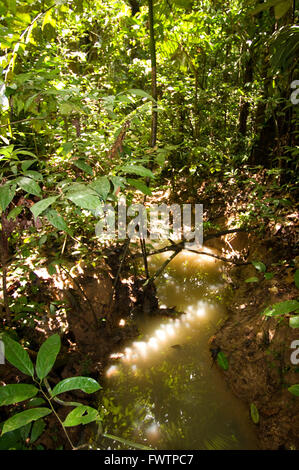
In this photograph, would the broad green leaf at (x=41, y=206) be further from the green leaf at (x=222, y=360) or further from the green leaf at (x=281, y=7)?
the green leaf at (x=222, y=360)

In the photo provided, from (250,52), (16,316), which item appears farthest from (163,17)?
(16,316)

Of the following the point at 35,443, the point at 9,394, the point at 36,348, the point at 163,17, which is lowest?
the point at 35,443

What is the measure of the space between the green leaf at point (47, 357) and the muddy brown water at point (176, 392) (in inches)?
58.4

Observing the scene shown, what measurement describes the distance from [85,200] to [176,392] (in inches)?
88.8

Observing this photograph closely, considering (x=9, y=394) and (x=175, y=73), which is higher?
(x=175, y=73)

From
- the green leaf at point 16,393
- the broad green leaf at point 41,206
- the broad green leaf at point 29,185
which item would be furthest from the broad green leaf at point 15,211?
the green leaf at point 16,393

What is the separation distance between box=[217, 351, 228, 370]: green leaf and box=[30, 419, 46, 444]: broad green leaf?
154 centimetres

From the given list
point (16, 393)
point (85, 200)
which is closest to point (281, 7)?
point (85, 200)

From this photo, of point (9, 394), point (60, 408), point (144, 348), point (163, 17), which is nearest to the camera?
point (9, 394)

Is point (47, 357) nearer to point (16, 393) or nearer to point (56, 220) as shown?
point (16, 393)

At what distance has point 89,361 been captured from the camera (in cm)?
258
